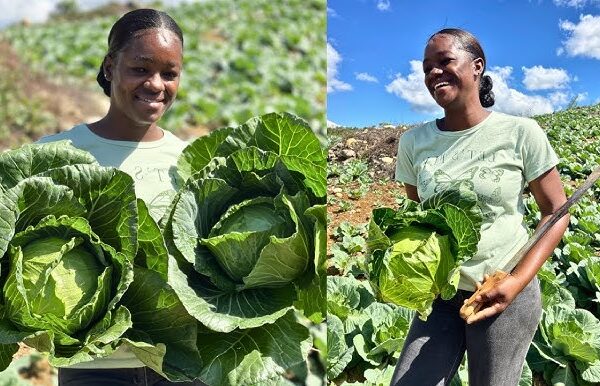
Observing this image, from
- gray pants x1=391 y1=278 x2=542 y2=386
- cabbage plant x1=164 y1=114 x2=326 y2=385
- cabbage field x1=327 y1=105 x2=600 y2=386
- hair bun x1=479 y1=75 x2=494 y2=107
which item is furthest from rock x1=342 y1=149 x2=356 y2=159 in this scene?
cabbage plant x1=164 y1=114 x2=326 y2=385

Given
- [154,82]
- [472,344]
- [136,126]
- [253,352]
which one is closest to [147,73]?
[154,82]

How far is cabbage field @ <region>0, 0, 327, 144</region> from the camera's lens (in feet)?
23.5

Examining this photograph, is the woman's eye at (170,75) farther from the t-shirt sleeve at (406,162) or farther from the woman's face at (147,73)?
the t-shirt sleeve at (406,162)

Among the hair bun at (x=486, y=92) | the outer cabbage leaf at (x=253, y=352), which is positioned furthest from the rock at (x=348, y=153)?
the outer cabbage leaf at (x=253, y=352)

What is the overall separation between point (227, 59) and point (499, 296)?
26.4 feet

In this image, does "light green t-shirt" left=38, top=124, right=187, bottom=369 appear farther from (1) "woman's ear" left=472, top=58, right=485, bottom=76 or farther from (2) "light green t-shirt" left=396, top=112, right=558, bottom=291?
(1) "woman's ear" left=472, top=58, right=485, bottom=76

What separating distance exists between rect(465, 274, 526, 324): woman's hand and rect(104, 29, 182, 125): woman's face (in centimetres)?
102

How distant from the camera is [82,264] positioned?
1.23 metres

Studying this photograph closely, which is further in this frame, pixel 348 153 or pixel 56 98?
pixel 348 153

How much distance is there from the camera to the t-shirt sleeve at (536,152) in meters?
1.53

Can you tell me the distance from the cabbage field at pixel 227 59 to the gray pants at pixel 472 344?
479cm

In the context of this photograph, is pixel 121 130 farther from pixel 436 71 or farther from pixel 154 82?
pixel 436 71

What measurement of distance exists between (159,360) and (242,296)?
256 millimetres

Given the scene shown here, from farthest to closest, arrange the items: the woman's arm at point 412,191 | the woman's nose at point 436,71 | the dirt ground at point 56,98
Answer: the dirt ground at point 56,98 < the woman's arm at point 412,191 < the woman's nose at point 436,71
